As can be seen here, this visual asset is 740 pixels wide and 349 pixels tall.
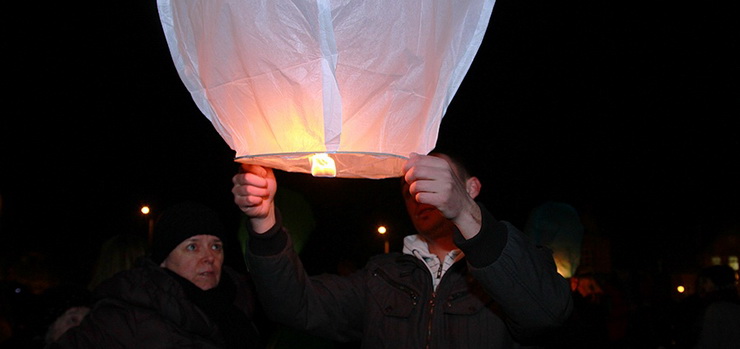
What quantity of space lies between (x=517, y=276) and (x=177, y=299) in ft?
5.95

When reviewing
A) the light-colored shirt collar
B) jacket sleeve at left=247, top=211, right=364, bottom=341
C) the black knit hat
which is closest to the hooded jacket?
the black knit hat

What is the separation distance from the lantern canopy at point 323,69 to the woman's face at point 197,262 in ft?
6.33

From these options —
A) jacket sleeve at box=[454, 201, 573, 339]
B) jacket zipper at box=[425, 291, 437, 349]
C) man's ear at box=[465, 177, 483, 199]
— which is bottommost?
jacket zipper at box=[425, 291, 437, 349]

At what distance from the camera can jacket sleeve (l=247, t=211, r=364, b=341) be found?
7.28 ft

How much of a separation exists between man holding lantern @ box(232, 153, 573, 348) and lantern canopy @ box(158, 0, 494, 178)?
184 millimetres

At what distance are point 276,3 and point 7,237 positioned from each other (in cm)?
2089

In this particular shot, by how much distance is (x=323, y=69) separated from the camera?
4.43 feet

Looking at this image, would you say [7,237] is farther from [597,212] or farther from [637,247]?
[637,247]

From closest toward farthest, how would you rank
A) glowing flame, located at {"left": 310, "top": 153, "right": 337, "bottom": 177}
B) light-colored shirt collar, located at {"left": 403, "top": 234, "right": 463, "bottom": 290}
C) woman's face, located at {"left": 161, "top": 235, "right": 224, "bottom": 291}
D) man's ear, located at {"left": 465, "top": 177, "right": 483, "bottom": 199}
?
glowing flame, located at {"left": 310, "top": 153, "right": 337, "bottom": 177} < light-colored shirt collar, located at {"left": 403, "top": 234, "right": 463, "bottom": 290} < man's ear, located at {"left": 465, "top": 177, "right": 483, "bottom": 199} < woman's face, located at {"left": 161, "top": 235, "right": 224, "bottom": 291}

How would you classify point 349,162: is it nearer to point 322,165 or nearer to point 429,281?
point 322,165

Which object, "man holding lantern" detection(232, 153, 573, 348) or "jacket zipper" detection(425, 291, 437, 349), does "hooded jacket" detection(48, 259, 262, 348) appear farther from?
"jacket zipper" detection(425, 291, 437, 349)

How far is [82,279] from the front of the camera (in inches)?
645

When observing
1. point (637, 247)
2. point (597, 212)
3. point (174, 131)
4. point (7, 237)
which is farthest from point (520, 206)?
point (7, 237)

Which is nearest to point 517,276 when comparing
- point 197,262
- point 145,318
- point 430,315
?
point 430,315
